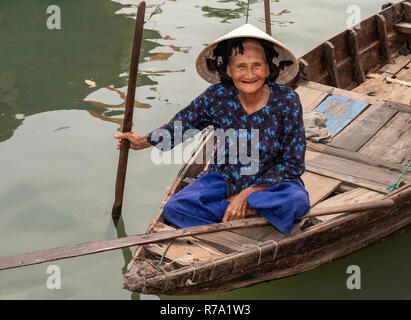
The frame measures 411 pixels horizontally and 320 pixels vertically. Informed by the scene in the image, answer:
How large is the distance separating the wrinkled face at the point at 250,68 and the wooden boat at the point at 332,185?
842 millimetres

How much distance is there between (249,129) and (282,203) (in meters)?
0.48

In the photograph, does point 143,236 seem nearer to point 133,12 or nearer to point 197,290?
point 197,290

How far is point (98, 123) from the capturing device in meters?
5.98

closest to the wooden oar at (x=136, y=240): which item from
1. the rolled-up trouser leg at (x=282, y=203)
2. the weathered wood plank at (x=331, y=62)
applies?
the rolled-up trouser leg at (x=282, y=203)

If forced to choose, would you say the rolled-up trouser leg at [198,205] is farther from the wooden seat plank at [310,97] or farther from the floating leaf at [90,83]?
the floating leaf at [90,83]

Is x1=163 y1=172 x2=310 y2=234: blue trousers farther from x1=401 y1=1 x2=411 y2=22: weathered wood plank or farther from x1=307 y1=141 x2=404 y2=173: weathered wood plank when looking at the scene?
x1=401 y1=1 x2=411 y2=22: weathered wood plank

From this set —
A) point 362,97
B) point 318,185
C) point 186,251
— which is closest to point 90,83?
point 362,97

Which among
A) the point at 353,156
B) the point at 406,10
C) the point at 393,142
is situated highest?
the point at 406,10

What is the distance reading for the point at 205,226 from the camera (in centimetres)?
327

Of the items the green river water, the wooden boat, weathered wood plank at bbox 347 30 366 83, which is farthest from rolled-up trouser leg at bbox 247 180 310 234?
weathered wood plank at bbox 347 30 366 83

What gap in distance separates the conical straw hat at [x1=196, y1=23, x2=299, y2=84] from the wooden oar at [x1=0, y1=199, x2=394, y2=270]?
0.84 metres

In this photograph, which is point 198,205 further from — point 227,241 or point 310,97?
point 310,97

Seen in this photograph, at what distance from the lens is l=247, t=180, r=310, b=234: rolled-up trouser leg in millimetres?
3314
